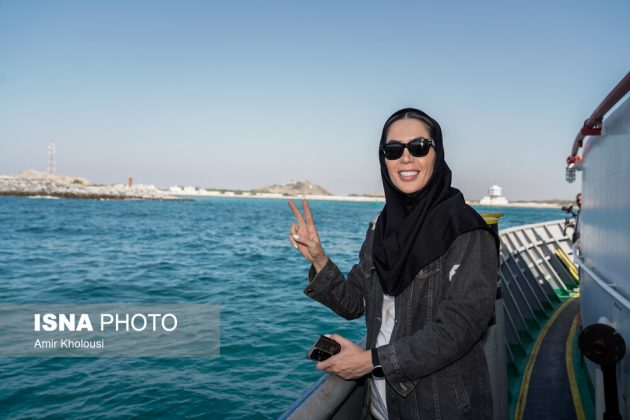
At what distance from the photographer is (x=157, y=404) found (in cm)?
705

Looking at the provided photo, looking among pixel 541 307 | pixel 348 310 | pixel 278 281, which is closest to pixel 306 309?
pixel 278 281

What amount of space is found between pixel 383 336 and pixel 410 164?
2.75 feet

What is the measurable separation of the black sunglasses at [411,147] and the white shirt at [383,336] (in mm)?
683

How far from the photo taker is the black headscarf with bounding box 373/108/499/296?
74.7 inches

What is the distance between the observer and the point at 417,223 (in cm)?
196

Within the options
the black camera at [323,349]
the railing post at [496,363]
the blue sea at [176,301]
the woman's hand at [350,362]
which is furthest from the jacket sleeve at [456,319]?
the blue sea at [176,301]

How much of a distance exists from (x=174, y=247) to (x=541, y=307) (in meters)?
23.0

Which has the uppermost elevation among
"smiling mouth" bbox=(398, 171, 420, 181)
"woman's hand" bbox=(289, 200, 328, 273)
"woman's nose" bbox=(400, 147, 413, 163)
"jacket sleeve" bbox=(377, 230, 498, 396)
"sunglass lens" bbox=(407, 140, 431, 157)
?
"sunglass lens" bbox=(407, 140, 431, 157)

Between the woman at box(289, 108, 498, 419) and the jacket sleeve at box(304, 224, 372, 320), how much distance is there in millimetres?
168

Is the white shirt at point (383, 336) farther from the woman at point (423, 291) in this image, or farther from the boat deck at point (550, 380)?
the boat deck at point (550, 380)

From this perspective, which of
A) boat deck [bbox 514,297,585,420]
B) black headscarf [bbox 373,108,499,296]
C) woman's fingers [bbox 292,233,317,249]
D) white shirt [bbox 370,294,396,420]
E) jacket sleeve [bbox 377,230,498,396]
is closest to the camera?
jacket sleeve [bbox 377,230,498,396]

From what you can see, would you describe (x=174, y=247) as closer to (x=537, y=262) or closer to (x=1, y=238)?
(x=1, y=238)

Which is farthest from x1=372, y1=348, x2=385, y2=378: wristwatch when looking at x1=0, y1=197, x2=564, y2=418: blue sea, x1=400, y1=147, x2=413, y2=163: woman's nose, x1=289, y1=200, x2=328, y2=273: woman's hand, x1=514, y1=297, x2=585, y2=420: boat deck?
x1=0, y1=197, x2=564, y2=418: blue sea

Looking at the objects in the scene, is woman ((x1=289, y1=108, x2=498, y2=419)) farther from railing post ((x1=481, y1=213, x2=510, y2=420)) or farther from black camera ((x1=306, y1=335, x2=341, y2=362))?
railing post ((x1=481, y1=213, x2=510, y2=420))
